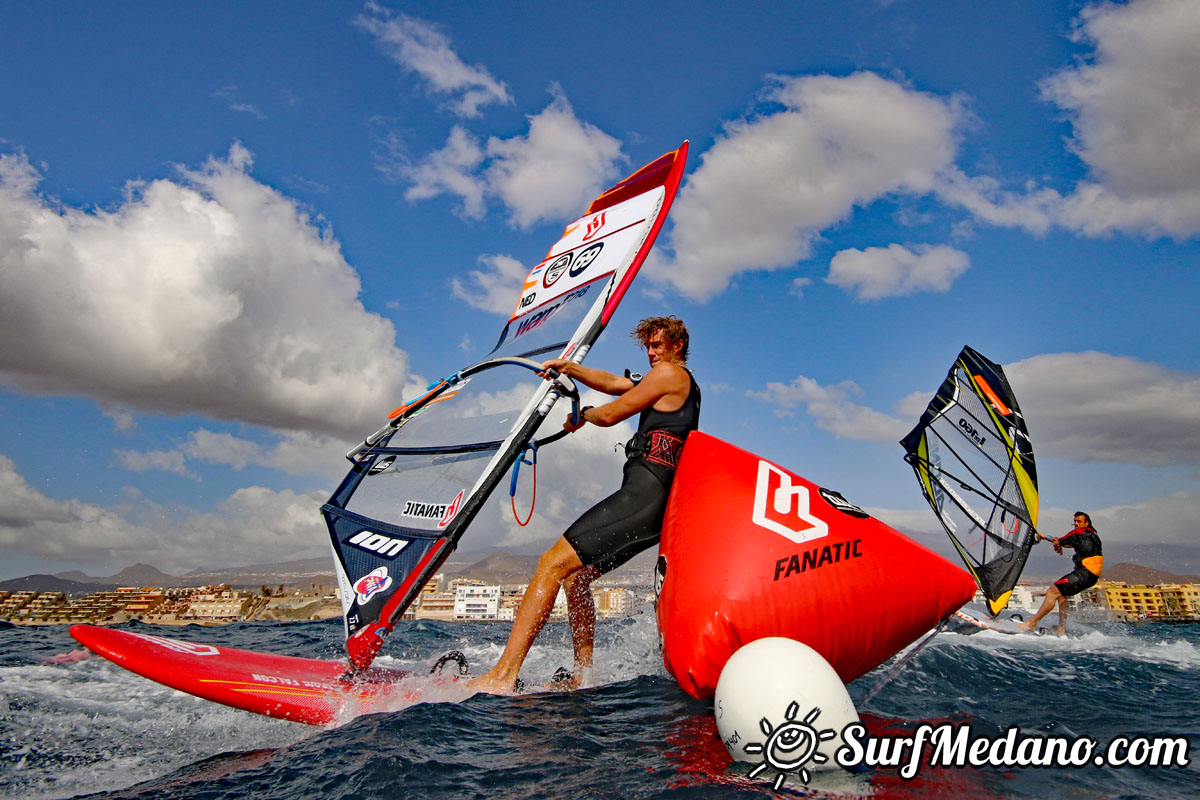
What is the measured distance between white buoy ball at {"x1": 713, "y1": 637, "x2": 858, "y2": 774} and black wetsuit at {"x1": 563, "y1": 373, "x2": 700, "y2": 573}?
1.40 meters

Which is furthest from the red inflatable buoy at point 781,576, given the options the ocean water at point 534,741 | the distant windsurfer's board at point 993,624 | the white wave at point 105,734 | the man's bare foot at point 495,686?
the distant windsurfer's board at point 993,624

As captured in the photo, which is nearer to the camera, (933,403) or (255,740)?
(255,740)

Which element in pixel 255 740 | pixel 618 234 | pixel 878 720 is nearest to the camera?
pixel 255 740

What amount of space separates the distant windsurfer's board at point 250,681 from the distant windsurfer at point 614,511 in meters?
0.62

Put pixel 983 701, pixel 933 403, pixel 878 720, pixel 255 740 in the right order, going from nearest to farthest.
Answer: pixel 255 740, pixel 878 720, pixel 983 701, pixel 933 403

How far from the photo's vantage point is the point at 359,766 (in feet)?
7.75

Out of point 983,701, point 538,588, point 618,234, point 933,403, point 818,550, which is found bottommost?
point 983,701

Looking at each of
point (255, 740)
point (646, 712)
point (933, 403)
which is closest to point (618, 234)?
point (646, 712)

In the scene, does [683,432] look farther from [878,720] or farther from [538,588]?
[878,720]

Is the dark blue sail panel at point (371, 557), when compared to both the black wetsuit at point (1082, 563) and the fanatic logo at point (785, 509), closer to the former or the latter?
the fanatic logo at point (785, 509)

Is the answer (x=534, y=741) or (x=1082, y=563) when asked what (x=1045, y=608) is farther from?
(x=534, y=741)

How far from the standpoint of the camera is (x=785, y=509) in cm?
323

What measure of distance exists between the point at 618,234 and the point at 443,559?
2949 millimetres

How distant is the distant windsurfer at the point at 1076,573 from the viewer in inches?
388
